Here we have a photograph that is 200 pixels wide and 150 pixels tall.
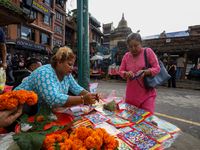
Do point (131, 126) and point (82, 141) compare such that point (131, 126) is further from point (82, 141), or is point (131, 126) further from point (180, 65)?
point (180, 65)

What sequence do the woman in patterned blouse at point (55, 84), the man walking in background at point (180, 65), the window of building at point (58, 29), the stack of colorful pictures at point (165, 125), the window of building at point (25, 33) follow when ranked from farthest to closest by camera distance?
1. the window of building at point (58, 29)
2. the window of building at point (25, 33)
3. the man walking in background at point (180, 65)
4. the stack of colorful pictures at point (165, 125)
5. the woman in patterned blouse at point (55, 84)

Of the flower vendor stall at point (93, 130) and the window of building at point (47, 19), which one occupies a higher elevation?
the window of building at point (47, 19)

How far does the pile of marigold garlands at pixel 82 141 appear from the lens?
30.7 inches

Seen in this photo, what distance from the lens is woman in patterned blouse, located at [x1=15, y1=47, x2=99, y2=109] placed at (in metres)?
1.20

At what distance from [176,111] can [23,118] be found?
3.83 metres

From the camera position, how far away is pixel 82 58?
91.7 inches

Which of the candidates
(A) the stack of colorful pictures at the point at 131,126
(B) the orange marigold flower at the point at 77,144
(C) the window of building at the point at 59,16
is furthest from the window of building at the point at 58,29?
(B) the orange marigold flower at the point at 77,144

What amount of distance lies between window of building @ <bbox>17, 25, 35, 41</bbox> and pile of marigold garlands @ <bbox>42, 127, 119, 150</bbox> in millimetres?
18831

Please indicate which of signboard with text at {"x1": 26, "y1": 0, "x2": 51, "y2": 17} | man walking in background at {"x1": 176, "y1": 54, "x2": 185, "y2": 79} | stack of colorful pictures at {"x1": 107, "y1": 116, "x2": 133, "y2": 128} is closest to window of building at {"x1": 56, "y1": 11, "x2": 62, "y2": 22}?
signboard with text at {"x1": 26, "y1": 0, "x2": 51, "y2": 17}

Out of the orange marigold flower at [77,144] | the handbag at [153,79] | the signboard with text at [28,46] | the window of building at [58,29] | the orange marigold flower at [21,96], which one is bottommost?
the orange marigold flower at [77,144]

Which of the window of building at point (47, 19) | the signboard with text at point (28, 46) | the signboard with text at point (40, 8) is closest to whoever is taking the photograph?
the signboard with text at point (28, 46)

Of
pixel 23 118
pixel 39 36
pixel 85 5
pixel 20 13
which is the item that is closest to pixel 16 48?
pixel 39 36

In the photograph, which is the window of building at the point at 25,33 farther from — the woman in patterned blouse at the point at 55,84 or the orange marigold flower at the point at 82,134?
the orange marigold flower at the point at 82,134

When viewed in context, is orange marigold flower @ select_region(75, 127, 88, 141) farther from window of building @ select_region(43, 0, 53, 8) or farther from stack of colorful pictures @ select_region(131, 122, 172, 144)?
window of building @ select_region(43, 0, 53, 8)
